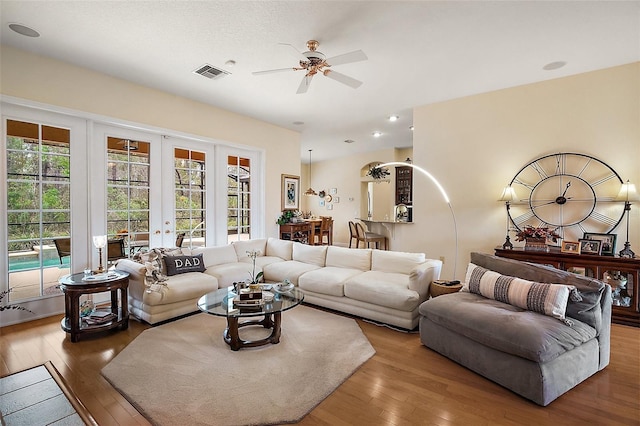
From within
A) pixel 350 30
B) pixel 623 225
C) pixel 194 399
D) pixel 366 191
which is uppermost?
pixel 350 30

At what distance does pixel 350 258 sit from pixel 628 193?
10.9 feet

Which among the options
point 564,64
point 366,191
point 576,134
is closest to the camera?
point 564,64

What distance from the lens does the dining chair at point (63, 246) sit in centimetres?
359

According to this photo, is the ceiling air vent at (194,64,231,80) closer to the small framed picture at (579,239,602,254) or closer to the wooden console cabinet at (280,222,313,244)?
the wooden console cabinet at (280,222,313,244)

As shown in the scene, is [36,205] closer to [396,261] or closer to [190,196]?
[190,196]

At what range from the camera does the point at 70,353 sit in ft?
8.66

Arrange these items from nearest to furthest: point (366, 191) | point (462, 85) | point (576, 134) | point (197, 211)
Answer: point (576, 134) → point (462, 85) → point (197, 211) → point (366, 191)

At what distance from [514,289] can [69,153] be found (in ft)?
16.7

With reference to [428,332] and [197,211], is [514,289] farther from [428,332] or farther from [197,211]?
[197,211]

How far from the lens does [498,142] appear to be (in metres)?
4.42

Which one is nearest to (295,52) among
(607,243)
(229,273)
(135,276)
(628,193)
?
(229,273)

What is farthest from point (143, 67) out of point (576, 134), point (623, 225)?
point (623, 225)

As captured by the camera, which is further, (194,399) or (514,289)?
(514,289)

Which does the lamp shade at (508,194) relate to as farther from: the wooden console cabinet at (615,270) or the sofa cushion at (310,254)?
the sofa cushion at (310,254)
